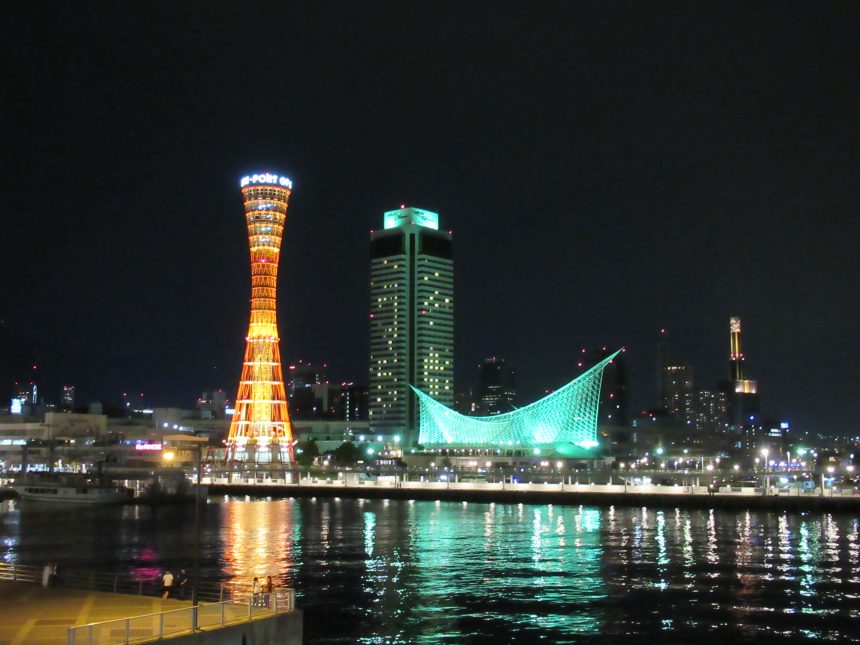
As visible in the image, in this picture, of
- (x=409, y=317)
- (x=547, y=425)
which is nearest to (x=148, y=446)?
(x=547, y=425)

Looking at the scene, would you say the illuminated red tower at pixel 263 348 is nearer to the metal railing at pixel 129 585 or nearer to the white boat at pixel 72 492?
the white boat at pixel 72 492

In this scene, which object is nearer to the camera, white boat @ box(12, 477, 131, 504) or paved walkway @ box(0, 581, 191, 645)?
paved walkway @ box(0, 581, 191, 645)

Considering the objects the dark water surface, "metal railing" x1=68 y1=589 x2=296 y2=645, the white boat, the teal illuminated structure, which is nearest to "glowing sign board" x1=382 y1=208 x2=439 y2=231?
the teal illuminated structure

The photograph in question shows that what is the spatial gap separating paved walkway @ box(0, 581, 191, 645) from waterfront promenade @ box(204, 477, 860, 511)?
50.0 metres

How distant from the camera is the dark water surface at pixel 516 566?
2297 cm

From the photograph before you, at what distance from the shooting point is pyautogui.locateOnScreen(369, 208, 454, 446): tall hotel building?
171625mm

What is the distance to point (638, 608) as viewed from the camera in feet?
82.3

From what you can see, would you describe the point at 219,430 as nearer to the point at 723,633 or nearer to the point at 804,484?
the point at 804,484

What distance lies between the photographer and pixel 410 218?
17200 centimetres

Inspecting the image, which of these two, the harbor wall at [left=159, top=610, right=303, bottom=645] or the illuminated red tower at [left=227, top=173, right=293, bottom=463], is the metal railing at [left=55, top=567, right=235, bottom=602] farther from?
the illuminated red tower at [left=227, top=173, right=293, bottom=463]

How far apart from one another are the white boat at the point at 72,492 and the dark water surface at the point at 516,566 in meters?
12.5

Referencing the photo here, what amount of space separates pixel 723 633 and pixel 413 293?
151m

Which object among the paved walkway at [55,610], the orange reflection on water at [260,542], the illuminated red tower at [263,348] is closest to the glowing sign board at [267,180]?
the illuminated red tower at [263,348]

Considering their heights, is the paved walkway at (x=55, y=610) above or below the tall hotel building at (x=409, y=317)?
below
